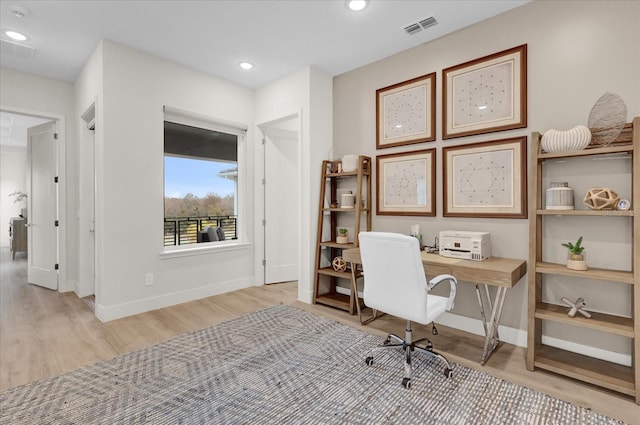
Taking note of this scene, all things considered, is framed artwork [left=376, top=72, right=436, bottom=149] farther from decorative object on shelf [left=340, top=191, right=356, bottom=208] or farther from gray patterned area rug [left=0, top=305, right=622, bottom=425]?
gray patterned area rug [left=0, top=305, right=622, bottom=425]

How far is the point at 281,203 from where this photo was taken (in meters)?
4.73

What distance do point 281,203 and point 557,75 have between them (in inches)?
138

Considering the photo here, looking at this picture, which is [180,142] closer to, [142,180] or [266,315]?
[142,180]

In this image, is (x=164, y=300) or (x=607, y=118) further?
(x=164, y=300)

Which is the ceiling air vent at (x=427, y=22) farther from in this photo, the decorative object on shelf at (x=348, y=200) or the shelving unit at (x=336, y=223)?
the decorative object on shelf at (x=348, y=200)

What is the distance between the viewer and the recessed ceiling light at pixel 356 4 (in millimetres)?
2549

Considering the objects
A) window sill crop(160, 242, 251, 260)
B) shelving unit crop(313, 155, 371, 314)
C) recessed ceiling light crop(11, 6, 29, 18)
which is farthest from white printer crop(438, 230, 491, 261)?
recessed ceiling light crop(11, 6, 29, 18)

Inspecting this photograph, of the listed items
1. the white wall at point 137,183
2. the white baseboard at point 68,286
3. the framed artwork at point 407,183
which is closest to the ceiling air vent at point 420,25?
the framed artwork at point 407,183

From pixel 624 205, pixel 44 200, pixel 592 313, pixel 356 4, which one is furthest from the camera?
pixel 44 200

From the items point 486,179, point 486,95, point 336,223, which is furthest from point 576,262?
point 336,223

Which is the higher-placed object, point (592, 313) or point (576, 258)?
point (576, 258)

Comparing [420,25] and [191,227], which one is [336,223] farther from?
[420,25]

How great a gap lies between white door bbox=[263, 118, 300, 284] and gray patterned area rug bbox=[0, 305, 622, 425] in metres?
2.10

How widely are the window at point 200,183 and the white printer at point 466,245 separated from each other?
9.54 feet
